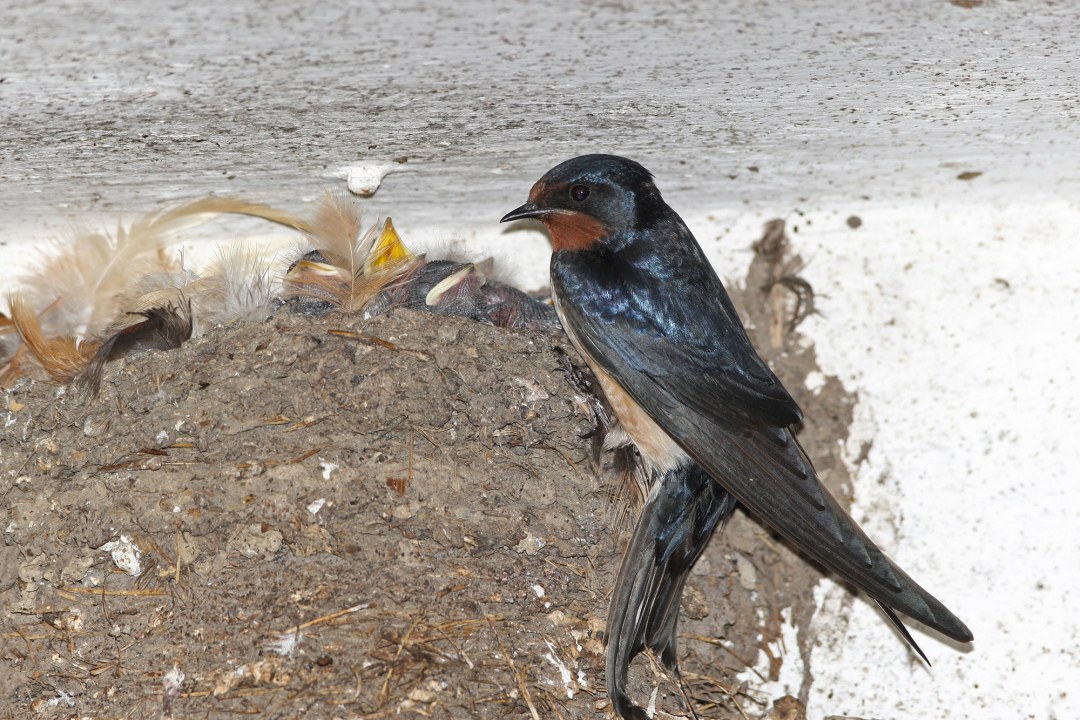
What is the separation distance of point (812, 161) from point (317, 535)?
1.24 m

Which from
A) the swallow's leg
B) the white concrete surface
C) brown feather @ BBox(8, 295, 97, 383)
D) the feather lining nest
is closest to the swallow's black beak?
the white concrete surface

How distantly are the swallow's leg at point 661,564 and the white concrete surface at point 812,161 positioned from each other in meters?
0.38

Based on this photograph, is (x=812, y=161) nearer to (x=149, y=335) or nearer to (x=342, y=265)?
(x=342, y=265)

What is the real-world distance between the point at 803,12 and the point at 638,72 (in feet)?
1.03

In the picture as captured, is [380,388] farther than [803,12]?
Yes

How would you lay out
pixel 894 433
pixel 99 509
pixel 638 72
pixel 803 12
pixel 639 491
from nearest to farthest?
pixel 803 12
pixel 638 72
pixel 99 509
pixel 639 491
pixel 894 433

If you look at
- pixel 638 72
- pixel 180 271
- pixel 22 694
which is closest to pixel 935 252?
pixel 638 72

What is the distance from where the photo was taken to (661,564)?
2178mm

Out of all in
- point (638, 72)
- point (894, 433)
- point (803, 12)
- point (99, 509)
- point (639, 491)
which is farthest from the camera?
point (894, 433)

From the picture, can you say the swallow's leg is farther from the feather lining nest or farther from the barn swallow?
the feather lining nest

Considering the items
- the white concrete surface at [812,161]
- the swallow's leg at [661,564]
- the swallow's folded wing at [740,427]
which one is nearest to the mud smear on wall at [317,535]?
the swallow's leg at [661,564]

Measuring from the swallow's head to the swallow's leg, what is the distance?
530 mm

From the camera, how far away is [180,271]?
2574 millimetres

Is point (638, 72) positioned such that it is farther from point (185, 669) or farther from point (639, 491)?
point (185, 669)
